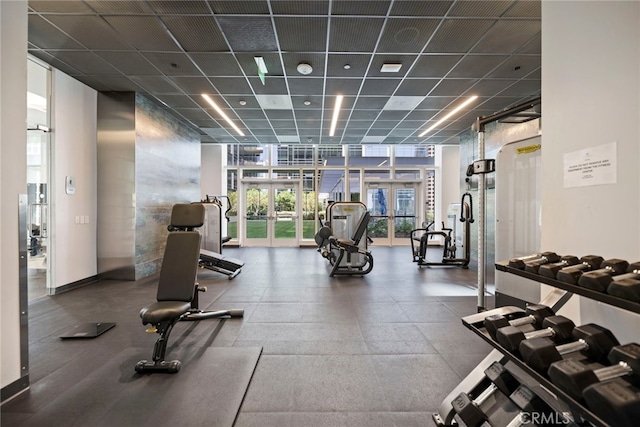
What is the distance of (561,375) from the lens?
0.77m

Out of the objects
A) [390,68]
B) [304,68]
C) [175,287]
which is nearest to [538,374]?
[175,287]

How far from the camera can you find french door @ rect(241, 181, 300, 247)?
9328 mm

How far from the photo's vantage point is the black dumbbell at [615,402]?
2.07 ft

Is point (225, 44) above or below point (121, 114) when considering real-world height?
above

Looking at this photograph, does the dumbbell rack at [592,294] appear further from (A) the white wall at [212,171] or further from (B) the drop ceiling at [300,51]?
(A) the white wall at [212,171]

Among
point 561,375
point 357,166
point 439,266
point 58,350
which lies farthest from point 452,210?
point 58,350

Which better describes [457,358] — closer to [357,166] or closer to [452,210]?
[452,210]

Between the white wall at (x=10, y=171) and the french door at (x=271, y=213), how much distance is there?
24.2ft

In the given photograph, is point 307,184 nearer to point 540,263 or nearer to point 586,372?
point 540,263

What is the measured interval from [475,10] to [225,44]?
9.96ft

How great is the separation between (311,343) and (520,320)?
6.22 ft

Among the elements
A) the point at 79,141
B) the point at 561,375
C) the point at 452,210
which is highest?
the point at 79,141

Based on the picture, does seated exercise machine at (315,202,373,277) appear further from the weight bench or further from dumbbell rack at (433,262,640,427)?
dumbbell rack at (433,262,640,427)

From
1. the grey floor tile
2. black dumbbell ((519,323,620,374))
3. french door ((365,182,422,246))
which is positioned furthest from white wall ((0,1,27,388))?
french door ((365,182,422,246))
